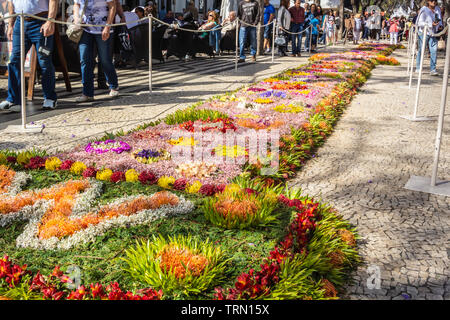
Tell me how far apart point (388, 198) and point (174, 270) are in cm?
222

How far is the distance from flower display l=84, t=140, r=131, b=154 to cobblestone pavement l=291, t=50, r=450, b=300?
5.62ft

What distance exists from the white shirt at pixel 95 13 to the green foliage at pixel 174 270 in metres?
5.40

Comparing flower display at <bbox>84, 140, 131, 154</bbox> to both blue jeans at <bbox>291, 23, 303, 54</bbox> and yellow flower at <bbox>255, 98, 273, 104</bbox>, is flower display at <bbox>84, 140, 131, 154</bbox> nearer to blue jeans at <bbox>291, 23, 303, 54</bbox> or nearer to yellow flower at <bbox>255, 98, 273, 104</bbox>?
yellow flower at <bbox>255, 98, 273, 104</bbox>

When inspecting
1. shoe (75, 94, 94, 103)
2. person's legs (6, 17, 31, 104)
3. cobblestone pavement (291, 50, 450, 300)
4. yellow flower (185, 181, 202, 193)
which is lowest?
cobblestone pavement (291, 50, 450, 300)

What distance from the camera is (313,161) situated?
16.5ft

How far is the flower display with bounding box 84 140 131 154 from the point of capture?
186 inches

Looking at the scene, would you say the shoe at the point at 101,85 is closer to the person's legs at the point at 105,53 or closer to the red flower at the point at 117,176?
the person's legs at the point at 105,53

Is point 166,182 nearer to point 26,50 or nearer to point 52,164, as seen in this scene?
point 52,164

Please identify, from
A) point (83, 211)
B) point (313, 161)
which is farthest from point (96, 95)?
point (83, 211)

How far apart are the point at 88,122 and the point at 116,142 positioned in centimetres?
154

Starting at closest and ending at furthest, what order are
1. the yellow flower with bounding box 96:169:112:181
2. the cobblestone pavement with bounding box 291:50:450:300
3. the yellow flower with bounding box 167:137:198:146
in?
the cobblestone pavement with bounding box 291:50:450:300
the yellow flower with bounding box 96:169:112:181
the yellow flower with bounding box 167:137:198:146

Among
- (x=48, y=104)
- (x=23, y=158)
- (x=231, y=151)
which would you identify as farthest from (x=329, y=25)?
(x=23, y=158)

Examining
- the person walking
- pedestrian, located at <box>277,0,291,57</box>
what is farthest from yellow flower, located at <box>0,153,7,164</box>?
pedestrian, located at <box>277,0,291,57</box>

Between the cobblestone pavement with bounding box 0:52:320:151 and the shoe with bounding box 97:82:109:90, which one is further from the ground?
the shoe with bounding box 97:82:109:90
